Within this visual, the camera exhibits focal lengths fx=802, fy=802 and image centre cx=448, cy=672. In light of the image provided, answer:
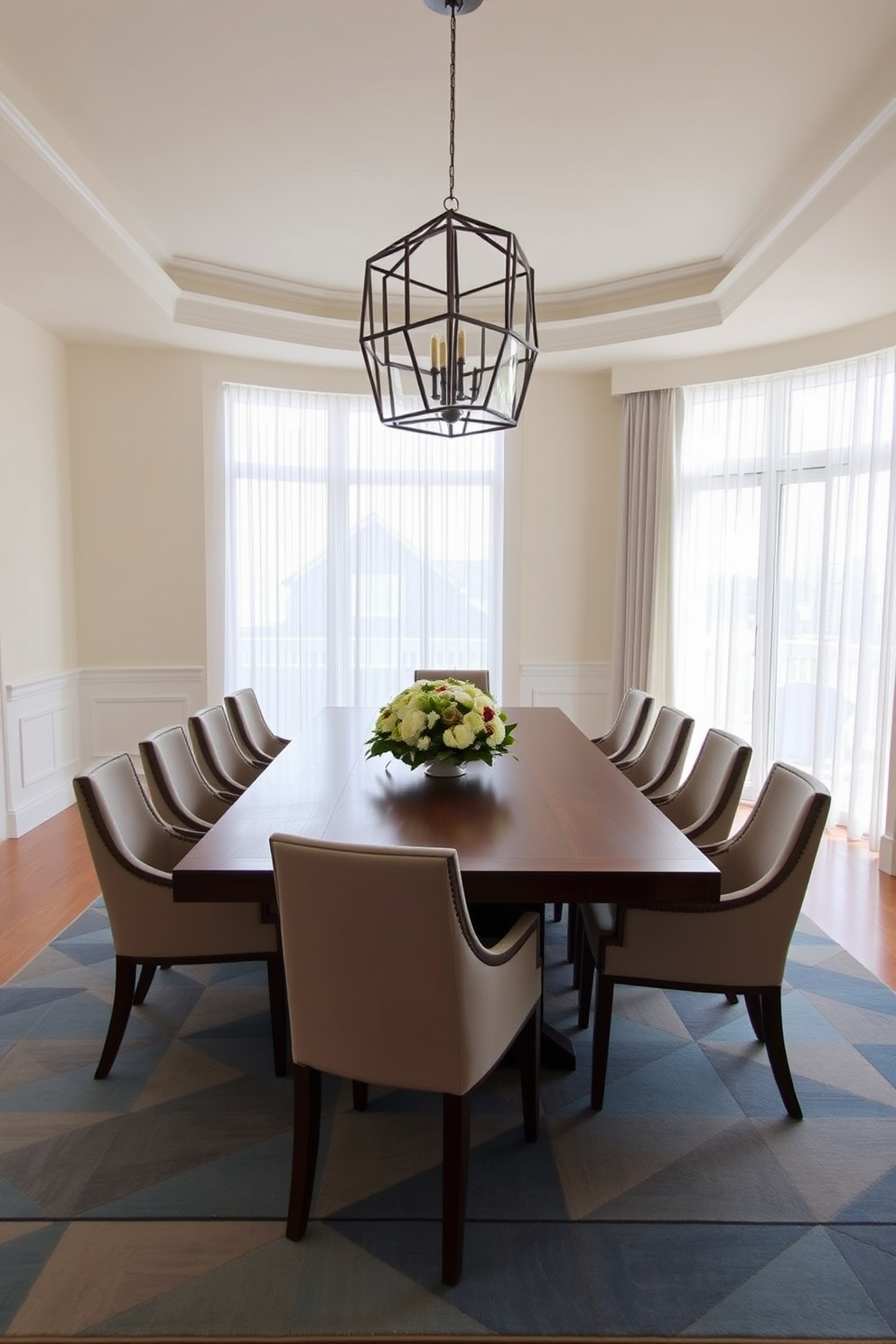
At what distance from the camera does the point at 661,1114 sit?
2.16m

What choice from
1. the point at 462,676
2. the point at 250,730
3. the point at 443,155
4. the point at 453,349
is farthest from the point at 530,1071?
the point at 443,155

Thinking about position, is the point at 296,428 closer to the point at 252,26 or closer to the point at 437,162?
the point at 437,162

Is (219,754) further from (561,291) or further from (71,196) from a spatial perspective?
(561,291)

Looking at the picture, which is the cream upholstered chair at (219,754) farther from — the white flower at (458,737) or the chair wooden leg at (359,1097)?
the chair wooden leg at (359,1097)

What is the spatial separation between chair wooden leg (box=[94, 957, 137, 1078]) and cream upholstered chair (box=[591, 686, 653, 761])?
2.23 metres

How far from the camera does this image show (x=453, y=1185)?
1582 millimetres

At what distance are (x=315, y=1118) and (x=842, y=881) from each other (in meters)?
3.16

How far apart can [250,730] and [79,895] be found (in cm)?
106

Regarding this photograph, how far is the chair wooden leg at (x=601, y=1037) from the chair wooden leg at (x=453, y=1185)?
2.03 feet

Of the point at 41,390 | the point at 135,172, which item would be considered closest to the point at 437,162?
the point at 135,172

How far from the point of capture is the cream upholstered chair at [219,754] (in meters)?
3.21

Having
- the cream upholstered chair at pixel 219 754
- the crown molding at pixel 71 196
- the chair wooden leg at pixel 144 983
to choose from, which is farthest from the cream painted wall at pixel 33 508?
the chair wooden leg at pixel 144 983

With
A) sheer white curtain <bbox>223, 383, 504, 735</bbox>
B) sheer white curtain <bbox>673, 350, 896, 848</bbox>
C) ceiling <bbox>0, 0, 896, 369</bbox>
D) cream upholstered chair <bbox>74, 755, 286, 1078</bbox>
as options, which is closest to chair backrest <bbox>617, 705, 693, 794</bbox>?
cream upholstered chair <bbox>74, 755, 286, 1078</bbox>

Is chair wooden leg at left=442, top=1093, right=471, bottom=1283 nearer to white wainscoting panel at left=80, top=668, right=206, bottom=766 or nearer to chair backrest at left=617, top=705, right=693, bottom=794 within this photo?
chair backrest at left=617, top=705, right=693, bottom=794
